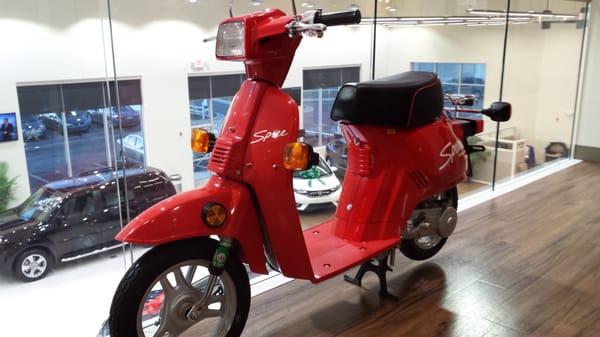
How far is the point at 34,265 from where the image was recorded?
3256 millimetres

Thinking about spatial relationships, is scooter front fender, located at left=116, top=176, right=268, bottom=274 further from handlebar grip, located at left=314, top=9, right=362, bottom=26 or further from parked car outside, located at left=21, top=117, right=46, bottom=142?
parked car outside, located at left=21, top=117, right=46, bottom=142

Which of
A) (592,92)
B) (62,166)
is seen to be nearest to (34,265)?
(62,166)

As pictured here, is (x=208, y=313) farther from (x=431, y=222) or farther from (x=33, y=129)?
(x=33, y=129)

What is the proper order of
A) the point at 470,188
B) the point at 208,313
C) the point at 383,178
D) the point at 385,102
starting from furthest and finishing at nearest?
the point at 470,188, the point at 383,178, the point at 385,102, the point at 208,313

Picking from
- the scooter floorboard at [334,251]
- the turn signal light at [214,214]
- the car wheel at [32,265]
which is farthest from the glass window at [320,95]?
the turn signal light at [214,214]

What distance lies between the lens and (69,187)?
3.33 meters

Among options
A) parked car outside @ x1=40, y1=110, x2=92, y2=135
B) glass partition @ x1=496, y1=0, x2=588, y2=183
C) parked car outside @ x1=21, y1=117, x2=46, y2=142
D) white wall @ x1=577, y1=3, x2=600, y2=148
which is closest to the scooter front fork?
parked car outside @ x1=40, y1=110, x2=92, y2=135

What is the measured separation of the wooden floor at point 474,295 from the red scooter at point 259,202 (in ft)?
1.04

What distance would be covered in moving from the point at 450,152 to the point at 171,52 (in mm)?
2057

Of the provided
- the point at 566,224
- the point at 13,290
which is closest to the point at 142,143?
the point at 13,290

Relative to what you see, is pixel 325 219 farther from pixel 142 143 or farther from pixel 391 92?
pixel 142 143

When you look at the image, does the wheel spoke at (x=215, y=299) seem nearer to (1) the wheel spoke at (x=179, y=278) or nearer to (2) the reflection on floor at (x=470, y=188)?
(1) the wheel spoke at (x=179, y=278)

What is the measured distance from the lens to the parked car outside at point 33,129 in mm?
2869

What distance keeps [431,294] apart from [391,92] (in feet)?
3.39
